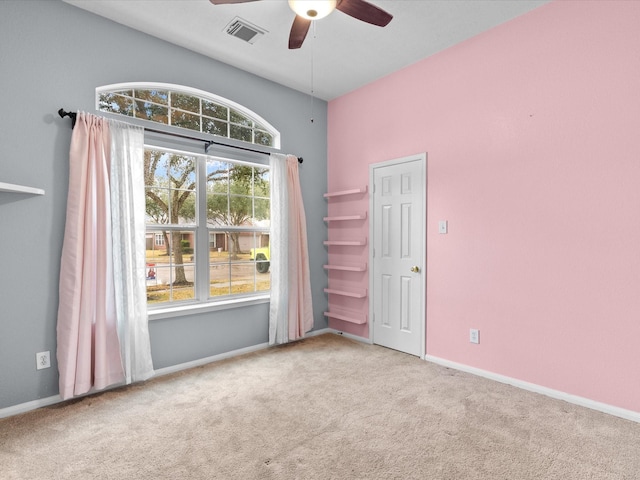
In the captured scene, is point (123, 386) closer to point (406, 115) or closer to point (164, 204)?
point (164, 204)

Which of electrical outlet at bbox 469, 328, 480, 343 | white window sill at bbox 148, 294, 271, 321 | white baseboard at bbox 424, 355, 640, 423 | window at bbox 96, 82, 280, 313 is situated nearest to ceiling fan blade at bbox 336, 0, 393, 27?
window at bbox 96, 82, 280, 313

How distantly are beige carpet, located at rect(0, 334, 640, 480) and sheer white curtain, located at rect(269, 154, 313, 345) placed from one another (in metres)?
0.87

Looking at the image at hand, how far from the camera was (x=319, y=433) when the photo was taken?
2.15 m

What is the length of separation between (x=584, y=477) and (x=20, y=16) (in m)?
4.54

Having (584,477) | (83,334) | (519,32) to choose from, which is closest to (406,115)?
(519,32)

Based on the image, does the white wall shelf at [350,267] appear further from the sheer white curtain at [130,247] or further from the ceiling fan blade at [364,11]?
the ceiling fan blade at [364,11]

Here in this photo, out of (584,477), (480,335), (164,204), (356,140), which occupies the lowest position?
(584,477)

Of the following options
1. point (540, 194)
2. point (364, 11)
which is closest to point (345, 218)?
point (540, 194)

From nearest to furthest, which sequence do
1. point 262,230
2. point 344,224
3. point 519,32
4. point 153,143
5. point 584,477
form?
point 584,477
point 519,32
point 153,143
point 262,230
point 344,224

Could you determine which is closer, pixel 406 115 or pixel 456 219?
pixel 456 219

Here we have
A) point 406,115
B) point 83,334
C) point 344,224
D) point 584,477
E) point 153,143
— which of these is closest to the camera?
point 584,477

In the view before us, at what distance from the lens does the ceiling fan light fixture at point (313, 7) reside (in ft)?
6.74

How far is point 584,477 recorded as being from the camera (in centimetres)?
176

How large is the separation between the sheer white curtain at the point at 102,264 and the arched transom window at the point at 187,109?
0.32 meters
